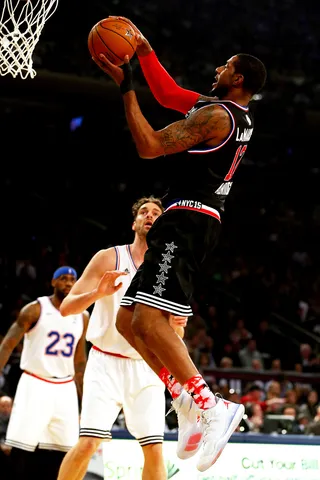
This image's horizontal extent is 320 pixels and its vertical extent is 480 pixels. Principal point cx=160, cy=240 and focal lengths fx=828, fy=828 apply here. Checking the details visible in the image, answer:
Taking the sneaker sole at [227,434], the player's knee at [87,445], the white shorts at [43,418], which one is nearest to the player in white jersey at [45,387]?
the white shorts at [43,418]

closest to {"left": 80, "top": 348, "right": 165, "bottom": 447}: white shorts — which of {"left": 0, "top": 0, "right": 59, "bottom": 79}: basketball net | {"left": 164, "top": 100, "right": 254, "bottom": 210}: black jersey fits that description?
{"left": 164, "top": 100, "right": 254, "bottom": 210}: black jersey

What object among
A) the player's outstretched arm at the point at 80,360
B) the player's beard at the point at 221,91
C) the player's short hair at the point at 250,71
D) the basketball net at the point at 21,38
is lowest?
the player's outstretched arm at the point at 80,360

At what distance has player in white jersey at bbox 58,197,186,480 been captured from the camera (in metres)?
5.50

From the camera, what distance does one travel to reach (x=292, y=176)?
66.4 feet

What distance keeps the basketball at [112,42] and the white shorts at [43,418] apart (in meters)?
3.63

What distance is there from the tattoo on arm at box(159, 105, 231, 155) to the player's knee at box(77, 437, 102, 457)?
2.20 metres

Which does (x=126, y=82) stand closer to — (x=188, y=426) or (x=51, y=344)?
(x=188, y=426)

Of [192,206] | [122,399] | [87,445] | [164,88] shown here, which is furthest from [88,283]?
[192,206]

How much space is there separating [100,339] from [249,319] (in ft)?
34.3

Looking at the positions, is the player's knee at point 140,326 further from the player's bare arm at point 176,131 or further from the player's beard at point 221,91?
the player's beard at point 221,91

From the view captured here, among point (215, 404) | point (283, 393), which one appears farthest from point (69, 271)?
point (283, 393)

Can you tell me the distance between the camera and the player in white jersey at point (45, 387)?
7.21 m

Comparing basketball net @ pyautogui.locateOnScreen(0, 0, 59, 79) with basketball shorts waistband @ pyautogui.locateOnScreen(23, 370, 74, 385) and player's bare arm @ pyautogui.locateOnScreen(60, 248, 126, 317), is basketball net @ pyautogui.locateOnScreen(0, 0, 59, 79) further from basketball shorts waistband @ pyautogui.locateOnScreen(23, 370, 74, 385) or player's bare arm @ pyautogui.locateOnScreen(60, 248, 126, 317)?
basketball shorts waistband @ pyautogui.locateOnScreen(23, 370, 74, 385)

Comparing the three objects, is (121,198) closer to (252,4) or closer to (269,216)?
(269,216)
